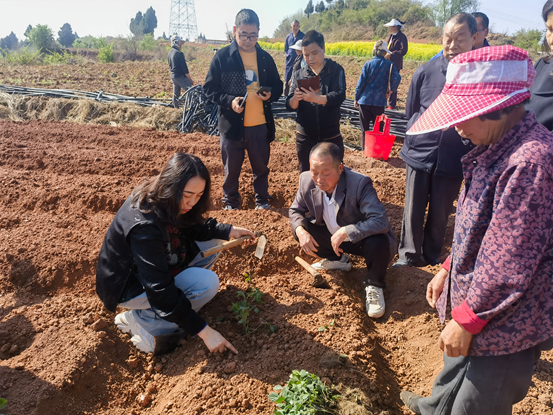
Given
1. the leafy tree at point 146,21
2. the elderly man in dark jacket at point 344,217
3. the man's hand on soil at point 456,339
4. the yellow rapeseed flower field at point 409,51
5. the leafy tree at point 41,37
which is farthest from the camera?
the leafy tree at point 146,21

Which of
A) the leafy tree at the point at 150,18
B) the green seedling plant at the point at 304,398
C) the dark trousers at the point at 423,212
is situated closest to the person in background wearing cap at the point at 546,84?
the dark trousers at the point at 423,212

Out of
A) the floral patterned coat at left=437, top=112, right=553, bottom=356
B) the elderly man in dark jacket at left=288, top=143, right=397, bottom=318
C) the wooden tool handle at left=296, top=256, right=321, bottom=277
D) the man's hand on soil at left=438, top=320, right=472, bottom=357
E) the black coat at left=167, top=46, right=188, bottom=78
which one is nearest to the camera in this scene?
the floral patterned coat at left=437, top=112, right=553, bottom=356

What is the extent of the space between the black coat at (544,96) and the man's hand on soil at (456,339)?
1423mm

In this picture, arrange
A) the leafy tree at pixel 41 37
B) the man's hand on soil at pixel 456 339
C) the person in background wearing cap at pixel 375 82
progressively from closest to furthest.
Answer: the man's hand on soil at pixel 456 339 → the person in background wearing cap at pixel 375 82 → the leafy tree at pixel 41 37

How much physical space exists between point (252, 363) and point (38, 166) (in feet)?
15.7

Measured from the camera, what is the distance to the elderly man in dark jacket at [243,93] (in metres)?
3.82

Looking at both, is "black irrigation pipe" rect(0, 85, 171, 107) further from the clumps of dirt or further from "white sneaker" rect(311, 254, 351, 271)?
"white sneaker" rect(311, 254, 351, 271)

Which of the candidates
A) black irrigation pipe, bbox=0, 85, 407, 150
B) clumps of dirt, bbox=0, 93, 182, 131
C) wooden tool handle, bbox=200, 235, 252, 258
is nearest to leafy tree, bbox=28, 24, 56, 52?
clumps of dirt, bbox=0, 93, 182, 131

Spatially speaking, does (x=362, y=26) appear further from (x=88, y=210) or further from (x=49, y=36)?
(x=88, y=210)

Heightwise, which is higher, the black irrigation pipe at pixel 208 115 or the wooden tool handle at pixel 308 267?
the black irrigation pipe at pixel 208 115

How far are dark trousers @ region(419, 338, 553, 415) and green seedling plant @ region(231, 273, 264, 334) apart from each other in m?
1.32

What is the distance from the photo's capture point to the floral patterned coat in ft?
3.81

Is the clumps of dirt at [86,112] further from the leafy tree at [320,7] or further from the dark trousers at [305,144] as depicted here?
the leafy tree at [320,7]

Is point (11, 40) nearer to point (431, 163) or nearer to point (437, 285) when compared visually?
point (431, 163)
